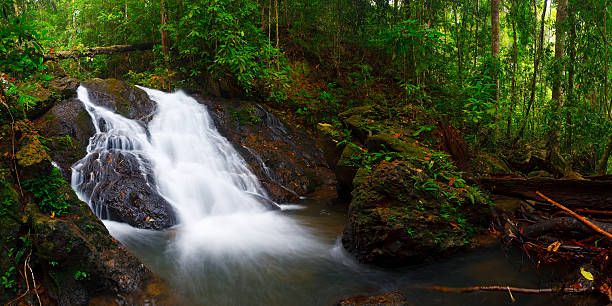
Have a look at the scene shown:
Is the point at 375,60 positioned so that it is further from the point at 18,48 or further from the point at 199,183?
the point at 18,48

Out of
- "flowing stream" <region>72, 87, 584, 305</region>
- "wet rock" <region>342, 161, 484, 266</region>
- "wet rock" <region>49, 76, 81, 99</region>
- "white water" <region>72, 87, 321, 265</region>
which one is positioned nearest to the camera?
"flowing stream" <region>72, 87, 584, 305</region>

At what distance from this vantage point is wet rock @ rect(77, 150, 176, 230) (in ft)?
20.6

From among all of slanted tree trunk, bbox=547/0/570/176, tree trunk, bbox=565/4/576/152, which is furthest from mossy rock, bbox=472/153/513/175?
tree trunk, bbox=565/4/576/152

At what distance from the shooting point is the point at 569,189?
16.3ft

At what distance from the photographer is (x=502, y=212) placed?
5.47 m

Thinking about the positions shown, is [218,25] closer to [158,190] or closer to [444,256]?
[158,190]

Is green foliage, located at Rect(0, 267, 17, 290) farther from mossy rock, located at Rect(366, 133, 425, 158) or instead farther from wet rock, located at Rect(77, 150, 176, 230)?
mossy rock, located at Rect(366, 133, 425, 158)

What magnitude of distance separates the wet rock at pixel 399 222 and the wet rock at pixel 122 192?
3.48 metres

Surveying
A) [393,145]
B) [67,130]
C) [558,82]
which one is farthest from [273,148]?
[558,82]

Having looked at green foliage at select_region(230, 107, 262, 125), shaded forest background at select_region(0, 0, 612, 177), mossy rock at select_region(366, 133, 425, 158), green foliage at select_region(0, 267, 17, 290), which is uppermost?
shaded forest background at select_region(0, 0, 612, 177)

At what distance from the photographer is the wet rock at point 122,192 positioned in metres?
6.27

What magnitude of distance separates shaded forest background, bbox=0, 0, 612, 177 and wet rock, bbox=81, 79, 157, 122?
1.25 m

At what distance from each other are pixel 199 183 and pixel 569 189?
6.48 meters

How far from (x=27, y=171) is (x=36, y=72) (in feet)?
4.24
